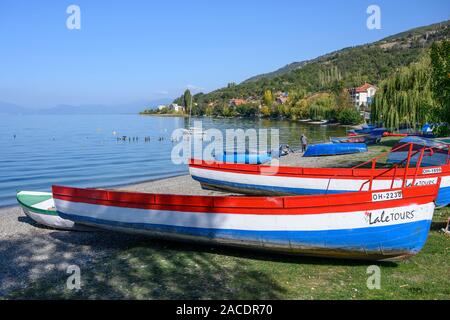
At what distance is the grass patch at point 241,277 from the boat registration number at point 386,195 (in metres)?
1.71

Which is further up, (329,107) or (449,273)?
(329,107)

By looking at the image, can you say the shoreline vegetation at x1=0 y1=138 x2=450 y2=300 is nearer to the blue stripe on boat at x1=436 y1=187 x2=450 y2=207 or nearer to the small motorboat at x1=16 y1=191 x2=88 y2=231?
the small motorboat at x1=16 y1=191 x2=88 y2=231

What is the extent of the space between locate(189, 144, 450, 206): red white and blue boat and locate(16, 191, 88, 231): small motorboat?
252 inches

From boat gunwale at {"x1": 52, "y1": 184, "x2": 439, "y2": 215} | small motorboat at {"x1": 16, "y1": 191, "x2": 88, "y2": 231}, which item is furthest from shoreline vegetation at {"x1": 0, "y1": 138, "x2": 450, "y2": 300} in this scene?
boat gunwale at {"x1": 52, "y1": 184, "x2": 439, "y2": 215}

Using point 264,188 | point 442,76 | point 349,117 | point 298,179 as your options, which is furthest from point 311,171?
point 349,117

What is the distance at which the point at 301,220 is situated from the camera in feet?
30.8

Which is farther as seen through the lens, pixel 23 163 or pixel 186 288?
pixel 23 163

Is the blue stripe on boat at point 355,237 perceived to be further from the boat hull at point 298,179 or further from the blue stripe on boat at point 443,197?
the blue stripe on boat at point 443,197

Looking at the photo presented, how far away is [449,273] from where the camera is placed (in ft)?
28.5

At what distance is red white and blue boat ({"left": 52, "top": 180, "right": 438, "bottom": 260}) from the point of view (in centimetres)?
896

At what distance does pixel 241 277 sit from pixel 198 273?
40.3 inches
